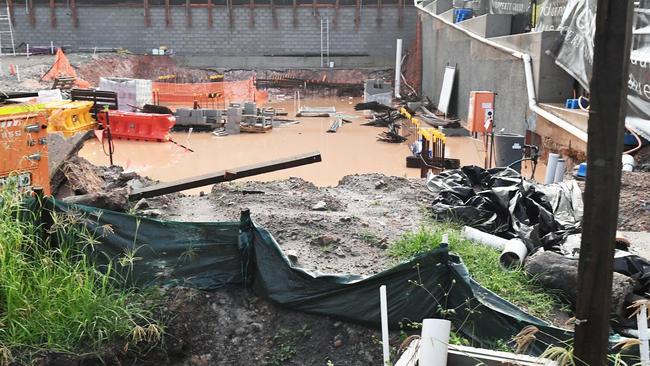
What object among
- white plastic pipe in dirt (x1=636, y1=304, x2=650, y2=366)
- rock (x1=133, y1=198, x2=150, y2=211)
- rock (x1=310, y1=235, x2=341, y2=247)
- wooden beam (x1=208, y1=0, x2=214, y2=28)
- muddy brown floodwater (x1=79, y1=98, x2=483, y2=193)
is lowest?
muddy brown floodwater (x1=79, y1=98, x2=483, y2=193)

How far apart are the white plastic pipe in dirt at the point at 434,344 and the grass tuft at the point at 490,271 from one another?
1800mm

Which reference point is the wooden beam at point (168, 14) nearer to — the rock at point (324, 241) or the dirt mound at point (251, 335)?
the rock at point (324, 241)

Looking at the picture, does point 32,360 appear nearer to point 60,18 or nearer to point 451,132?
point 451,132

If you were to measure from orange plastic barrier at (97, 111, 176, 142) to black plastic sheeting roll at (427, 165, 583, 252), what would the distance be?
13.5 meters

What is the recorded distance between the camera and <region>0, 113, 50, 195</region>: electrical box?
7211mm

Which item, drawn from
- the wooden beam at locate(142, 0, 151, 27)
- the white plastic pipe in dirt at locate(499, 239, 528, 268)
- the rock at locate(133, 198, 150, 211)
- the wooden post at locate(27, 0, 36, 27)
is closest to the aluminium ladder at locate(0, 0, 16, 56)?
the wooden post at locate(27, 0, 36, 27)

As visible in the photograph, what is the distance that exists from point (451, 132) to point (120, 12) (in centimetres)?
2431

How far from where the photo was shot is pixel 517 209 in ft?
22.7

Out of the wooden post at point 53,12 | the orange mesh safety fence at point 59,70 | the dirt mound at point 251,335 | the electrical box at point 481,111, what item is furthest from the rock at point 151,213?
the wooden post at point 53,12

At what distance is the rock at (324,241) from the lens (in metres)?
6.12

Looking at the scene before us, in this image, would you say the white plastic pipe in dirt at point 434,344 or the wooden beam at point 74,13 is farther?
the wooden beam at point 74,13

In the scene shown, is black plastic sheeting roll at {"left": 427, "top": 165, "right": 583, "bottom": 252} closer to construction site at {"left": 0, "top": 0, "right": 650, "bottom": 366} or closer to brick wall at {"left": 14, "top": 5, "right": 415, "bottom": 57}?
construction site at {"left": 0, "top": 0, "right": 650, "bottom": 366}

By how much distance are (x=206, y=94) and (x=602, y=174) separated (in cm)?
2580

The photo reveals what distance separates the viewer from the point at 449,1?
93.0ft
